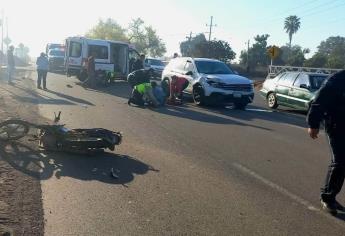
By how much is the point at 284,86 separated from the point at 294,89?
73 centimetres

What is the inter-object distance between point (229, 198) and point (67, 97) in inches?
542

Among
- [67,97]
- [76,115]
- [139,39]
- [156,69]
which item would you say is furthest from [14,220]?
[139,39]

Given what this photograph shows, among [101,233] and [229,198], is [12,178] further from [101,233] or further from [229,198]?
[229,198]

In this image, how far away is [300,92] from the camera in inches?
690

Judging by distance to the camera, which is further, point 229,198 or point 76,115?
point 76,115

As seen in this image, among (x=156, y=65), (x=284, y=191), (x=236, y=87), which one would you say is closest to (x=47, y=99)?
(x=236, y=87)

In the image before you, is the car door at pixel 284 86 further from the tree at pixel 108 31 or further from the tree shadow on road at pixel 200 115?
the tree at pixel 108 31

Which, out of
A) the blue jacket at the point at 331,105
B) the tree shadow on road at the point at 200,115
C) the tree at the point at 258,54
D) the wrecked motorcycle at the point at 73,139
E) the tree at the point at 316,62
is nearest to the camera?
the blue jacket at the point at 331,105

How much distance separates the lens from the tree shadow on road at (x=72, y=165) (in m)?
7.00

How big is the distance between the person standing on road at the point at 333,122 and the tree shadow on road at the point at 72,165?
2.53 m

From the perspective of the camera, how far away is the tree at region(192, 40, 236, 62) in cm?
6425

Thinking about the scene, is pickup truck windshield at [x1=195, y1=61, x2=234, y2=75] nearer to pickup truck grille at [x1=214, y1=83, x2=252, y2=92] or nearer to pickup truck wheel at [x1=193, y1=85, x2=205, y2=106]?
pickup truck wheel at [x1=193, y1=85, x2=205, y2=106]

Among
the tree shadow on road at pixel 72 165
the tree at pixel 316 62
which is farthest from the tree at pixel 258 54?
the tree shadow on road at pixel 72 165

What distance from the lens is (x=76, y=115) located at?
13594 millimetres
